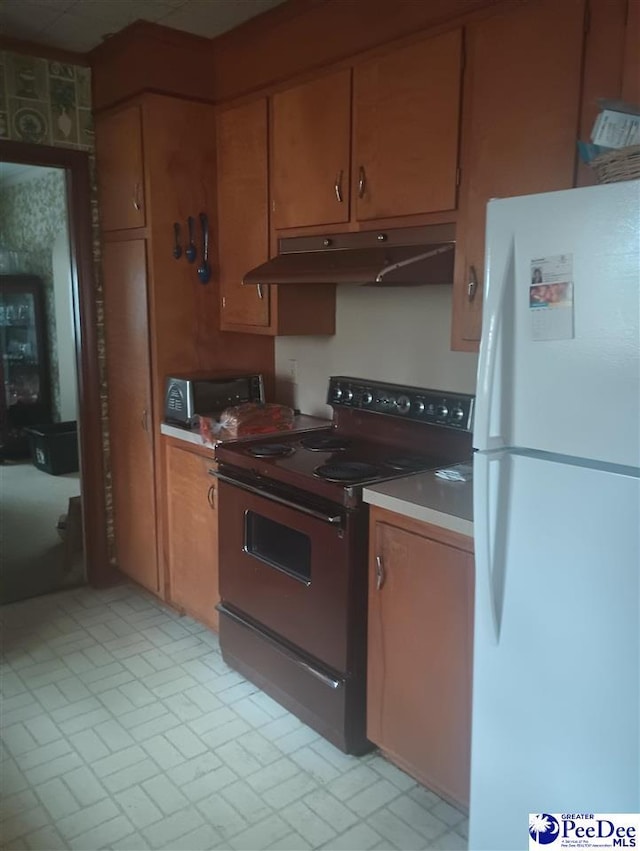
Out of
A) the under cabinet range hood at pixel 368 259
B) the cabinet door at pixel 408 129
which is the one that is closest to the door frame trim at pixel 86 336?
the under cabinet range hood at pixel 368 259

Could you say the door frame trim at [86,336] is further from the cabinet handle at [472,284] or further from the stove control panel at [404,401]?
the cabinet handle at [472,284]

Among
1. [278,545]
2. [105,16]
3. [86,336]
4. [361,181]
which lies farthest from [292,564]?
[105,16]

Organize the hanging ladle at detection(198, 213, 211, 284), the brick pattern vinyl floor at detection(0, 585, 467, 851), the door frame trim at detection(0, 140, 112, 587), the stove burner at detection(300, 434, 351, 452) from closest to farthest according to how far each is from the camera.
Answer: the brick pattern vinyl floor at detection(0, 585, 467, 851), the stove burner at detection(300, 434, 351, 452), the hanging ladle at detection(198, 213, 211, 284), the door frame trim at detection(0, 140, 112, 587)

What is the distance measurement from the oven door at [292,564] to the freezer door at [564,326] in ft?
2.68

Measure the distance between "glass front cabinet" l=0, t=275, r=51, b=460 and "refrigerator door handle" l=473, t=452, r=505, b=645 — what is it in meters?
3.12

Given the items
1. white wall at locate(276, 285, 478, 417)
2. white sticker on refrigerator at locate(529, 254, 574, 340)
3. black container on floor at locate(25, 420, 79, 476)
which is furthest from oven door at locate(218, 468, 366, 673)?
black container on floor at locate(25, 420, 79, 476)

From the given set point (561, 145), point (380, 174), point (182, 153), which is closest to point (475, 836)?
point (561, 145)

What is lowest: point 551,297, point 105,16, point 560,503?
point 560,503

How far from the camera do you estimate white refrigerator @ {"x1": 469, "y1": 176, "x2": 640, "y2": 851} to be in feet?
4.07

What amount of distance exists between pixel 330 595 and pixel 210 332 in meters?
1.50

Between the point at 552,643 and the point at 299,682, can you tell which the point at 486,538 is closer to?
the point at 552,643

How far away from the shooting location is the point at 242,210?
2.95 meters

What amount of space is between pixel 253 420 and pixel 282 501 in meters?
0.65

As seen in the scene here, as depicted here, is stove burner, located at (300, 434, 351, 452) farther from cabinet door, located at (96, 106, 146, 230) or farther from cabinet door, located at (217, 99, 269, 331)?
cabinet door, located at (96, 106, 146, 230)
